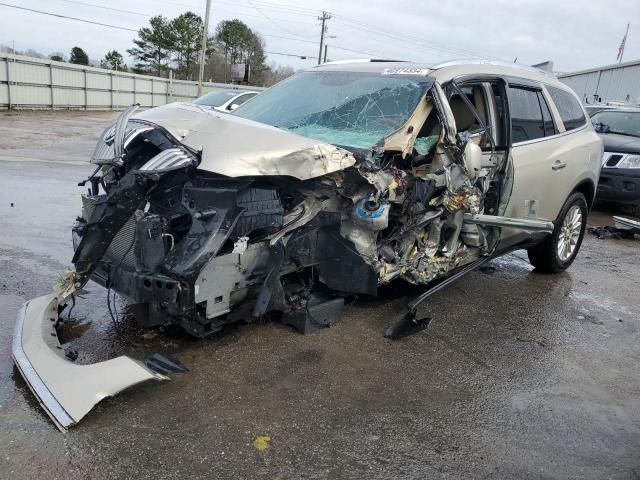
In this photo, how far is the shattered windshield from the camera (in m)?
4.24

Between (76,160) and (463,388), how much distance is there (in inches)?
454

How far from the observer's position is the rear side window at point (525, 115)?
199 inches

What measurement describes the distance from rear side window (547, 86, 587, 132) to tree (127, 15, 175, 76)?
54.6m

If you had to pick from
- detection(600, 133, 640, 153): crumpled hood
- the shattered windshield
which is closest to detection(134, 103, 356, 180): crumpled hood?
the shattered windshield

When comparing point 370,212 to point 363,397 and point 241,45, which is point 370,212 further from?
point 241,45

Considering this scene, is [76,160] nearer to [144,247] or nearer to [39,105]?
[144,247]

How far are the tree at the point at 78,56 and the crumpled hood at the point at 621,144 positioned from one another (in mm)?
49305

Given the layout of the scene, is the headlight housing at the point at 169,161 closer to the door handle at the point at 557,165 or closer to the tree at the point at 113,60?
the door handle at the point at 557,165

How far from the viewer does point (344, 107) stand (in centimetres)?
460

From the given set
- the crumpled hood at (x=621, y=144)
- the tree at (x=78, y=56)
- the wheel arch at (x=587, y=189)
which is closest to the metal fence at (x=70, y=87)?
the tree at (x=78, y=56)

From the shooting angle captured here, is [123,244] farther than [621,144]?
No

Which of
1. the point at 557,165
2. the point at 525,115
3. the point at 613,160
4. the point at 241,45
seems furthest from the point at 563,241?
the point at 241,45

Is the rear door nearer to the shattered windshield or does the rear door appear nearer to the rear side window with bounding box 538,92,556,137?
the rear side window with bounding box 538,92,556,137

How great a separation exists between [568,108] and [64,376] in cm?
559
